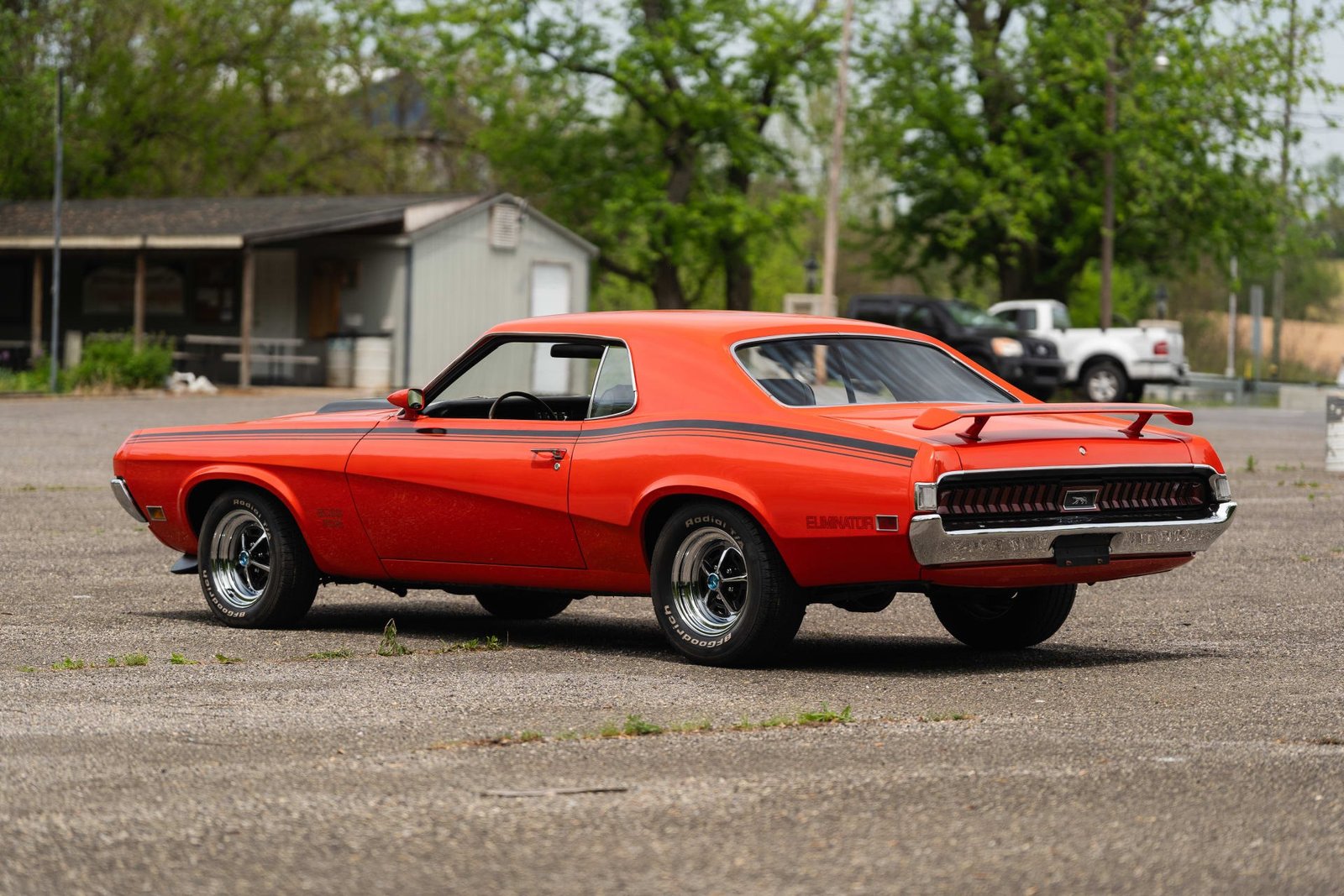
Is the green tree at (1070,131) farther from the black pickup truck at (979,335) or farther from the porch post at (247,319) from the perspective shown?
the porch post at (247,319)

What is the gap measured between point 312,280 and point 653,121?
51.2 feet

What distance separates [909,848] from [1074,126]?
4338cm

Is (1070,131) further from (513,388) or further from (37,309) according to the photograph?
(513,388)

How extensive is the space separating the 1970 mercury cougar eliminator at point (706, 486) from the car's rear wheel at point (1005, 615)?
1 centimetres

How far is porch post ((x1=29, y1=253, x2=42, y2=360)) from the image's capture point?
3950 cm

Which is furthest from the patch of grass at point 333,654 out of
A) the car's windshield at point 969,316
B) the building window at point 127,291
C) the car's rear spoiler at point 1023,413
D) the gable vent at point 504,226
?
the building window at point 127,291

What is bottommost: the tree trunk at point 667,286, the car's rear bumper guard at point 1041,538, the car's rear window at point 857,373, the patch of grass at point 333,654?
the patch of grass at point 333,654

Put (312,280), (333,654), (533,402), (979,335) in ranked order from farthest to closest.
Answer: (312,280) → (979,335) → (533,402) → (333,654)

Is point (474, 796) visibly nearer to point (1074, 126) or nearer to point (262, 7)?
point (1074, 126)

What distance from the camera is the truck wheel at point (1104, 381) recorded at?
36906 millimetres

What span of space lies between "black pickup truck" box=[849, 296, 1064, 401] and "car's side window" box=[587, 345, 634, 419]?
26.5 metres

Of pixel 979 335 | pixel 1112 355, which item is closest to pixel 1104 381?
pixel 1112 355

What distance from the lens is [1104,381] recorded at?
37.1 metres

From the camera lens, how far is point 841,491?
24.1 feet
